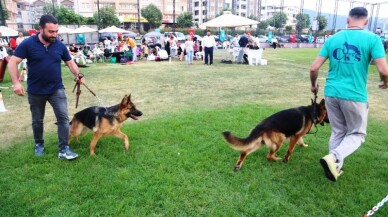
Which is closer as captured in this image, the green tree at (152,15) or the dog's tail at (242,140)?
the dog's tail at (242,140)

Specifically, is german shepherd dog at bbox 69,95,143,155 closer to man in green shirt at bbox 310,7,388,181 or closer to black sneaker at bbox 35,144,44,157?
black sneaker at bbox 35,144,44,157

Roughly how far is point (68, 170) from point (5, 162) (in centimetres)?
109

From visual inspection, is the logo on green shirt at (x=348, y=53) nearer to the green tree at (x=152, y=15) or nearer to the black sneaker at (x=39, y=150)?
the black sneaker at (x=39, y=150)

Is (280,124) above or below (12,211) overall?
above

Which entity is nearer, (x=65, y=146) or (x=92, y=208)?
(x=92, y=208)

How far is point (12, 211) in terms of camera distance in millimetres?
3078

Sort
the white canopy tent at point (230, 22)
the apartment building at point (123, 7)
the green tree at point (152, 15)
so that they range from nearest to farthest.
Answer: the white canopy tent at point (230, 22) → the green tree at point (152, 15) → the apartment building at point (123, 7)

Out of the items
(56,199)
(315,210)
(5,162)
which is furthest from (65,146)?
(315,210)

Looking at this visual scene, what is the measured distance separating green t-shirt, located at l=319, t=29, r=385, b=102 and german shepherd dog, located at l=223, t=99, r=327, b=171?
0.73m

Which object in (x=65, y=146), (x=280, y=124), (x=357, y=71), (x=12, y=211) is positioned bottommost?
(x=12, y=211)

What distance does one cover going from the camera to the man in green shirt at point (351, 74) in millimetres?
3102

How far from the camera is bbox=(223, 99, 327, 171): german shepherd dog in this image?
376 centimetres

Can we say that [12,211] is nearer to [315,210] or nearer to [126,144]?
[126,144]

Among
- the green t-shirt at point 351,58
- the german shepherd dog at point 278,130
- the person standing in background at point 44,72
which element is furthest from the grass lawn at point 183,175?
the green t-shirt at point 351,58
